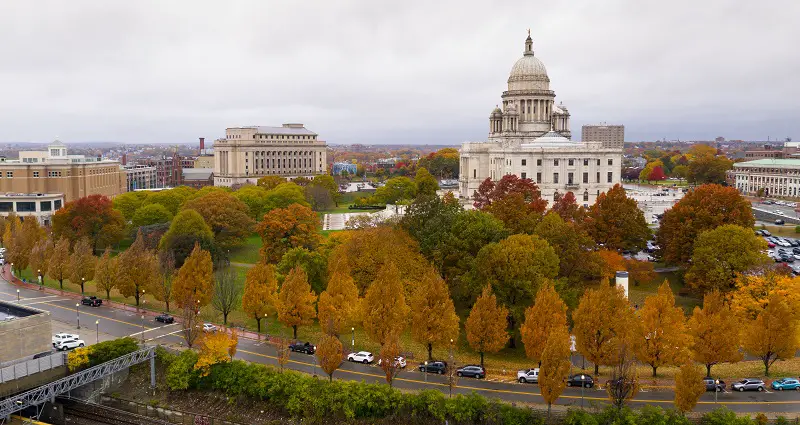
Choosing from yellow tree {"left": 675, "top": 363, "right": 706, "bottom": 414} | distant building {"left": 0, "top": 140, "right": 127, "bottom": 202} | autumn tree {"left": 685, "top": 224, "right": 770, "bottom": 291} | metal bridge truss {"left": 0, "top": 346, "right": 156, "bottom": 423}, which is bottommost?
metal bridge truss {"left": 0, "top": 346, "right": 156, "bottom": 423}

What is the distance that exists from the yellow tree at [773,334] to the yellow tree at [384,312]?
62.6ft

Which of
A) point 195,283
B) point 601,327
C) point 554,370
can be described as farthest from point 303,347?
point 601,327

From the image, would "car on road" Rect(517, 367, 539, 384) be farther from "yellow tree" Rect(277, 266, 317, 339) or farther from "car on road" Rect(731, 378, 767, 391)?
"yellow tree" Rect(277, 266, 317, 339)

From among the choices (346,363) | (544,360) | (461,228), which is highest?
(461,228)

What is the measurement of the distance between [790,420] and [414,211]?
29274 mm

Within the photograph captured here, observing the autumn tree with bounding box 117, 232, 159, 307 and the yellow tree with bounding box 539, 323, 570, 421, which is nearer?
the yellow tree with bounding box 539, 323, 570, 421

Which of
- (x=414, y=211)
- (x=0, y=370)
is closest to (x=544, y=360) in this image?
(x=414, y=211)

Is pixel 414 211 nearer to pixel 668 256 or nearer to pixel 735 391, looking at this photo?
pixel 668 256

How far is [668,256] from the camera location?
177 feet

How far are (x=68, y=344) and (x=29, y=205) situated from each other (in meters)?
59.0

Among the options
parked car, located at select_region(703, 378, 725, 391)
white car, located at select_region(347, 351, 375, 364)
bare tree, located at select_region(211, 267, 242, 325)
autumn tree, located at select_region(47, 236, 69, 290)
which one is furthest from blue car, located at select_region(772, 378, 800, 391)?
autumn tree, located at select_region(47, 236, 69, 290)

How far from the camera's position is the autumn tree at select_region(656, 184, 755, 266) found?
53.6 m

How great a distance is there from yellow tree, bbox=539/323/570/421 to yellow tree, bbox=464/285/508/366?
6.30 metres

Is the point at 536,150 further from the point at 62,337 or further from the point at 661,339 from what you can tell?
the point at 62,337
